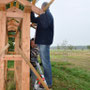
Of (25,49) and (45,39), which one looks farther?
(45,39)

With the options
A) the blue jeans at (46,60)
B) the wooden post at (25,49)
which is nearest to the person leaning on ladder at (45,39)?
the blue jeans at (46,60)

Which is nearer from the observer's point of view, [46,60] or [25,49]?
[25,49]

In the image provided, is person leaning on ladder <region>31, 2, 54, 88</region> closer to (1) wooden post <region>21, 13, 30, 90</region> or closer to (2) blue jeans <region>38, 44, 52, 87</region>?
(2) blue jeans <region>38, 44, 52, 87</region>

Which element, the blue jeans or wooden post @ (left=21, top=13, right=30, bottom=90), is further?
the blue jeans

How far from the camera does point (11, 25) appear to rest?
4.00 metres

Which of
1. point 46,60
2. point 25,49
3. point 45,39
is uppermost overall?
point 45,39

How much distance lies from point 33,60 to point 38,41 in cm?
75

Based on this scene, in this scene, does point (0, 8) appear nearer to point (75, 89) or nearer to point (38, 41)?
point (38, 41)

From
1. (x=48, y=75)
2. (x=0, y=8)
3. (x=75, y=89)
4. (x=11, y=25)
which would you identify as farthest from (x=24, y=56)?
(x=75, y=89)

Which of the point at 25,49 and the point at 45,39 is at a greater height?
the point at 45,39

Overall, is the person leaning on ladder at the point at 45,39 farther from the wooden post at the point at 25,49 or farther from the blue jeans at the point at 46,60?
the wooden post at the point at 25,49

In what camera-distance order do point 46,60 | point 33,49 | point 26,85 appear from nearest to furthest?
point 26,85 → point 46,60 → point 33,49

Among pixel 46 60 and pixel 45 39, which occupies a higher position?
pixel 45 39

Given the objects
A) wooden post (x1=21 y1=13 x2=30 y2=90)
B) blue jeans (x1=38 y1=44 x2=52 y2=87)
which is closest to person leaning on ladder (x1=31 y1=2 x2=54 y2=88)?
blue jeans (x1=38 y1=44 x2=52 y2=87)
